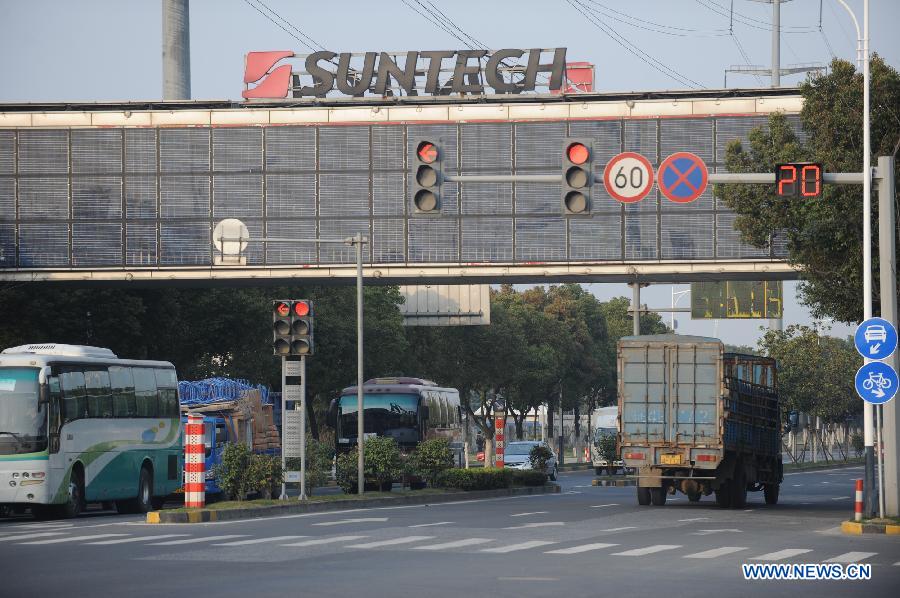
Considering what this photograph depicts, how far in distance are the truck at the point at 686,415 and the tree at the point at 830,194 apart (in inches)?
107

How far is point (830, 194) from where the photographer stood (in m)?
33.0

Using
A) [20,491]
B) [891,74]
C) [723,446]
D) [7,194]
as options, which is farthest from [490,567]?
[7,194]

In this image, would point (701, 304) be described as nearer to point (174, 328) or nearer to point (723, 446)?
point (174, 328)

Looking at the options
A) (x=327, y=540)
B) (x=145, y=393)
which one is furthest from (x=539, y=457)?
(x=327, y=540)

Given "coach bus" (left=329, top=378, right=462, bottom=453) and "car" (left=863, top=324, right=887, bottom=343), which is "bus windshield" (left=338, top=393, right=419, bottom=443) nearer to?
"coach bus" (left=329, top=378, right=462, bottom=453)

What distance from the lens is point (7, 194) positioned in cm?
4834

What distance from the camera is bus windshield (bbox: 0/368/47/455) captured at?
29797mm

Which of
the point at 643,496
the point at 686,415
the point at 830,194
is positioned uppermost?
the point at 830,194

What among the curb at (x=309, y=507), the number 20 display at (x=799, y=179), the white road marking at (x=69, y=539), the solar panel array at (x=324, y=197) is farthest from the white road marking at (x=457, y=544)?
the solar panel array at (x=324, y=197)

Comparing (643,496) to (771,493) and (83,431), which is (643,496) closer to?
(771,493)

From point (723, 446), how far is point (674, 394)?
5.18 feet

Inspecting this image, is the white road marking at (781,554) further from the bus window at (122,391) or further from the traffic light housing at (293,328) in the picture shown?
the bus window at (122,391)

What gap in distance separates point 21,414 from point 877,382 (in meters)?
16.1

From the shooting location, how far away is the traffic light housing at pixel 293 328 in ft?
103
